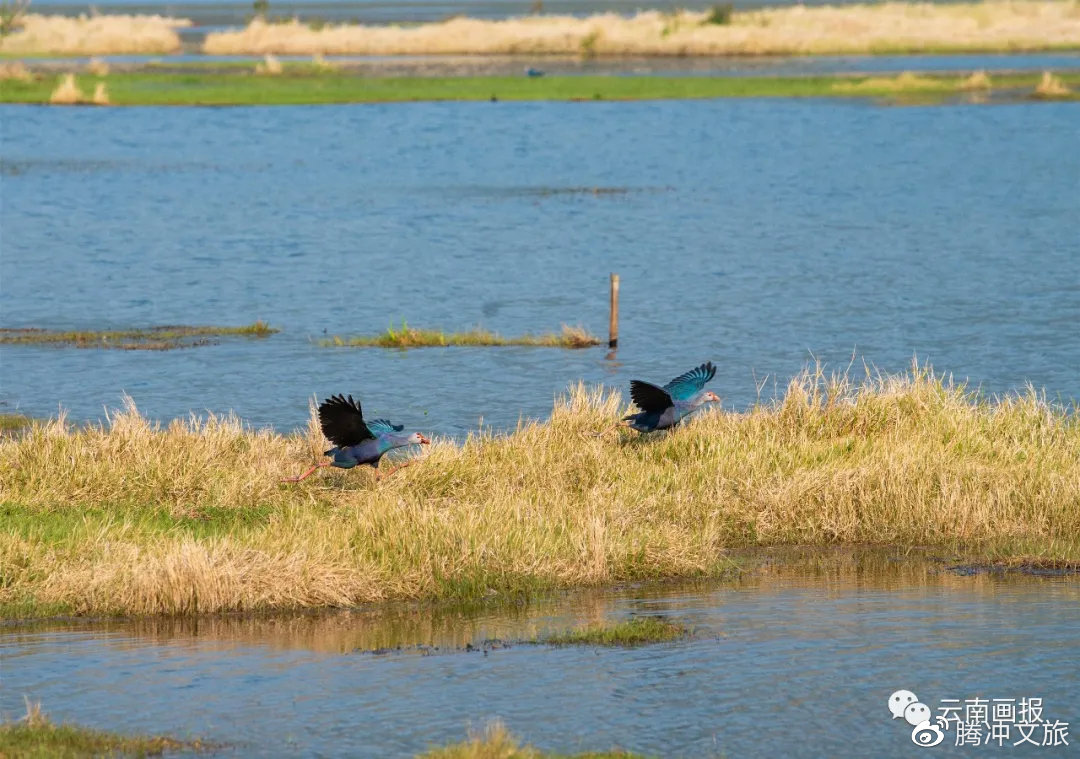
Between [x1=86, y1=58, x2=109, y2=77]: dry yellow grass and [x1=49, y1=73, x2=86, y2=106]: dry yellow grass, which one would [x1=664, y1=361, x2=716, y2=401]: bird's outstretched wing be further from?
[x1=86, y1=58, x2=109, y2=77]: dry yellow grass

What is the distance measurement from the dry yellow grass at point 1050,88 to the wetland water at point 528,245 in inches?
60.9

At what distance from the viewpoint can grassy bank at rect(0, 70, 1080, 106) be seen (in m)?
64.0

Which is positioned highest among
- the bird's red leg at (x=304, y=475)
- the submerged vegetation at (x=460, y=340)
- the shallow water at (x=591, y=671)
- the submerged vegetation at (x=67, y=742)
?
the bird's red leg at (x=304, y=475)

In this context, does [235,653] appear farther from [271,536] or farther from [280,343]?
[280,343]

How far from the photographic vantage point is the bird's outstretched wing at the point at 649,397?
49.9 feet

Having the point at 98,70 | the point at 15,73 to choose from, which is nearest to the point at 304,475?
the point at 15,73

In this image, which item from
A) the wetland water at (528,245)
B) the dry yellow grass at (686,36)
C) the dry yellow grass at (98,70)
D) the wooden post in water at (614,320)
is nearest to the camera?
the wetland water at (528,245)

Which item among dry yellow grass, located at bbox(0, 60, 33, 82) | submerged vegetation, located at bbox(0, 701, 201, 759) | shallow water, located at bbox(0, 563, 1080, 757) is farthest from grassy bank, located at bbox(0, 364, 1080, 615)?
dry yellow grass, located at bbox(0, 60, 33, 82)

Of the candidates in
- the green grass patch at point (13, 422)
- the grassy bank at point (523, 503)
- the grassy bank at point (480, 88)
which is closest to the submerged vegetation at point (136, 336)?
the green grass patch at point (13, 422)

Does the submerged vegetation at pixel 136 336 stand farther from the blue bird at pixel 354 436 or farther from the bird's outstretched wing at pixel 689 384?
the bird's outstretched wing at pixel 689 384

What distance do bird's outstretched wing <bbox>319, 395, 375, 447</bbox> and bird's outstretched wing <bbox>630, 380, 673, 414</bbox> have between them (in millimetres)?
2507

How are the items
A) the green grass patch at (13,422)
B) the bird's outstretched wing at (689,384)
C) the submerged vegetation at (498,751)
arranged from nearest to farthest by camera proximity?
the submerged vegetation at (498,751), the bird's outstretched wing at (689,384), the green grass patch at (13,422)

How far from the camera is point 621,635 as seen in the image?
11812mm

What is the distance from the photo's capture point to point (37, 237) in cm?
3922
